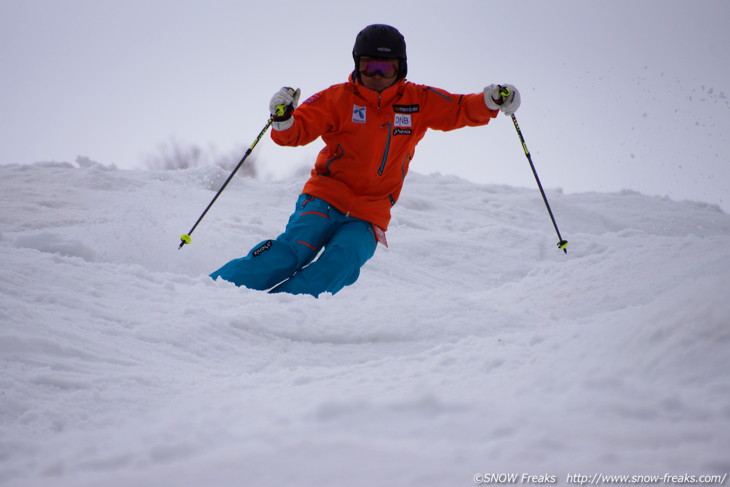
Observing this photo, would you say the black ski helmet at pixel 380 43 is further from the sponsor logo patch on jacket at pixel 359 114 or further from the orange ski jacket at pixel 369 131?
the sponsor logo patch on jacket at pixel 359 114

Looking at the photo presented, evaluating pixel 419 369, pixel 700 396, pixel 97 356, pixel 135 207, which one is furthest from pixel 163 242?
pixel 700 396

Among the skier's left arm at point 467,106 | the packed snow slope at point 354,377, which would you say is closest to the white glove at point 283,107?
the skier's left arm at point 467,106

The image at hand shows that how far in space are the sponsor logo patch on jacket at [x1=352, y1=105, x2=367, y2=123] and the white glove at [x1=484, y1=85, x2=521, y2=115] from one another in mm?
863

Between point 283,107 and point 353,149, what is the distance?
22.9 inches

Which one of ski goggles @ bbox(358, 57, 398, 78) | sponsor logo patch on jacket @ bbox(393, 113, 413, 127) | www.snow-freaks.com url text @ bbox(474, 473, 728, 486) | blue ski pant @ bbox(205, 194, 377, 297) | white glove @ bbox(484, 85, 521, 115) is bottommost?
blue ski pant @ bbox(205, 194, 377, 297)

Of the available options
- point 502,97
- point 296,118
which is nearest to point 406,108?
point 502,97

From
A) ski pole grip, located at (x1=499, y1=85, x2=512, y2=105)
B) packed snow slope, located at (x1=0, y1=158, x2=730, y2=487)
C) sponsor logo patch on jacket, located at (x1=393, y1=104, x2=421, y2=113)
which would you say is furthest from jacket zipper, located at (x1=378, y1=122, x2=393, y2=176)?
packed snow slope, located at (x1=0, y1=158, x2=730, y2=487)

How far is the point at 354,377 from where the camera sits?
6.41ft

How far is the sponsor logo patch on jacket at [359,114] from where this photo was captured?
4281mm

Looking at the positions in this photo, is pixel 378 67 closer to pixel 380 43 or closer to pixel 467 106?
pixel 380 43

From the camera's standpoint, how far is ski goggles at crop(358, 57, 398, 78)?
423 cm

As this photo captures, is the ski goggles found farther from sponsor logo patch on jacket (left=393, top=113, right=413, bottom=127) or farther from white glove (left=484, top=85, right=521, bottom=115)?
white glove (left=484, top=85, right=521, bottom=115)

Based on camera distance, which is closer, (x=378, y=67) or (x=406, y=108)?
(x=378, y=67)

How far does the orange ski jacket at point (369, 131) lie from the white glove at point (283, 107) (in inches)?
2.1
